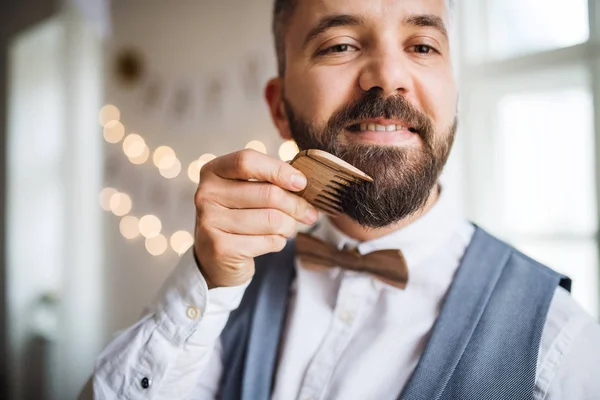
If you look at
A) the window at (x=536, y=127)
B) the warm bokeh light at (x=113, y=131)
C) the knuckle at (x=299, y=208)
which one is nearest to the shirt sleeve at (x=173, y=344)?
the knuckle at (x=299, y=208)

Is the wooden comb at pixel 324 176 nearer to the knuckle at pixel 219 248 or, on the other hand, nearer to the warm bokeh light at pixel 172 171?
the knuckle at pixel 219 248

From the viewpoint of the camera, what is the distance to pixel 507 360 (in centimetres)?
91

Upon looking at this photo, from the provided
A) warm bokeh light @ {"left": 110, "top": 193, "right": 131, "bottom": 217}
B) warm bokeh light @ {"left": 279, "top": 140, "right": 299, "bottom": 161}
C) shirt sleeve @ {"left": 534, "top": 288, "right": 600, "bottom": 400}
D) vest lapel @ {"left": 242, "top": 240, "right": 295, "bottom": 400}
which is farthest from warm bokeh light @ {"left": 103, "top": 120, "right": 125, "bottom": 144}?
shirt sleeve @ {"left": 534, "top": 288, "right": 600, "bottom": 400}

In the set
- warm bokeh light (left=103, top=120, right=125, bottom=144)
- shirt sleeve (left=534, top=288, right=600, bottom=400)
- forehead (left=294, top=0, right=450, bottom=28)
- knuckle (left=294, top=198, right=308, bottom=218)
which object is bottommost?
shirt sleeve (left=534, top=288, right=600, bottom=400)

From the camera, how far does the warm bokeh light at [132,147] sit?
356 cm

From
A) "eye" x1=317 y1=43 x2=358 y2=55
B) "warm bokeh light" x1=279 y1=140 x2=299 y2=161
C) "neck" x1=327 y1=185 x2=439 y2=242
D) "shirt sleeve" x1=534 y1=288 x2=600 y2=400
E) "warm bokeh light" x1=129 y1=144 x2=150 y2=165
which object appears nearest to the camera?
"shirt sleeve" x1=534 y1=288 x2=600 y2=400

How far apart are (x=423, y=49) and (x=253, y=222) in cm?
59

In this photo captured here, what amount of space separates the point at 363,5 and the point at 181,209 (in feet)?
9.03

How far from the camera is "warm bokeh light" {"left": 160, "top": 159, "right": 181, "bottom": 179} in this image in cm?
353

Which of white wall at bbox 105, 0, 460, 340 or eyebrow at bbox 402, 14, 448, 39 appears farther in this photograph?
white wall at bbox 105, 0, 460, 340

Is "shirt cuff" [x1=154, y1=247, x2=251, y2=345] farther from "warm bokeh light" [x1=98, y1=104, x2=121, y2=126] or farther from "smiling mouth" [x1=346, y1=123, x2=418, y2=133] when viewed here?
"warm bokeh light" [x1=98, y1=104, x2=121, y2=126]

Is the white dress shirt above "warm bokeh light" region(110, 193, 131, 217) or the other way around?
the other way around

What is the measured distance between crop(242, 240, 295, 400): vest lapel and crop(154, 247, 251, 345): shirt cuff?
0.47 ft

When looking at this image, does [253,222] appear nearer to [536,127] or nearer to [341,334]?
[341,334]
